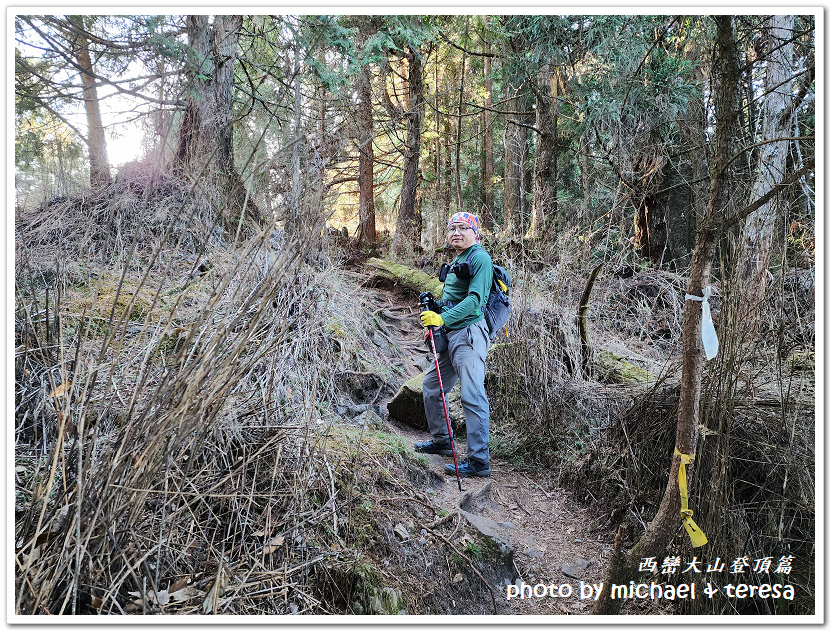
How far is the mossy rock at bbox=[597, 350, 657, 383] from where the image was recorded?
4.17m

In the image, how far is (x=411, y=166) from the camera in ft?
37.0

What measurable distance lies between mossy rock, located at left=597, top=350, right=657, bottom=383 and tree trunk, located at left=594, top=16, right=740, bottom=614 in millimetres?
2014

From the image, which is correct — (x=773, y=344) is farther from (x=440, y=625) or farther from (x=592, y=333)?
(x=592, y=333)

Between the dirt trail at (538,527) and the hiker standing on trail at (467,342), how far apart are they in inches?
8.4

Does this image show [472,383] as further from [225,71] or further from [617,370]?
[225,71]

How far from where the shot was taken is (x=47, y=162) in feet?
14.3

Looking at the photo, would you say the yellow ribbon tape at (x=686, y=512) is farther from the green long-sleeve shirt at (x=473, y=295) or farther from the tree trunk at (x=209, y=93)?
the tree trunk at (x=209, y=93)

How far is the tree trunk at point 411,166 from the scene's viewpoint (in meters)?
10.6

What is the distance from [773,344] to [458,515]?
2.05 meters

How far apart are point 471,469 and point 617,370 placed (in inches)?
68.2

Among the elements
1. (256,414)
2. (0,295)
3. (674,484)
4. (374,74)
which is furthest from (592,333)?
(374,74)

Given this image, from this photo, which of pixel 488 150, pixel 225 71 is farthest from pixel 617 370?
pixel 488 150

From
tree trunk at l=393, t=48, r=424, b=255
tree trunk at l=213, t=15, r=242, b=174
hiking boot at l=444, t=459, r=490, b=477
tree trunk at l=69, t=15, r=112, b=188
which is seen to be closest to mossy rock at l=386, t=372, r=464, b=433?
hiking boot at l=444, t=459, r=490, b=477

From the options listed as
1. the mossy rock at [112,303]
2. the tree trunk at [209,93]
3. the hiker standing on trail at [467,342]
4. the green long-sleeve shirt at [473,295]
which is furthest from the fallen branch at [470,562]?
the tree trunk at [209,93]
